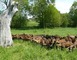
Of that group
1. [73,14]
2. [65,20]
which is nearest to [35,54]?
[65,20]

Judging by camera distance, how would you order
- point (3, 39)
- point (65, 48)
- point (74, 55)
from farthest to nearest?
1. point (3, 39)
2. point (65, 48)
3. point (74, 55)

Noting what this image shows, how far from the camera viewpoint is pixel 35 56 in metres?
10.3

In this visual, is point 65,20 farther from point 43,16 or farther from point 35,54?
point 35,54

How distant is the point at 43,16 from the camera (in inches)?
Result: 2409

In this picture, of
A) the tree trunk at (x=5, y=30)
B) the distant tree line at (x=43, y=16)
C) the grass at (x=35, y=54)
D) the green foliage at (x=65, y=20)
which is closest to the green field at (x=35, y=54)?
the grass at (x=35, y=54)

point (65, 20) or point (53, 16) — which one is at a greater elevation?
point (53, 16)

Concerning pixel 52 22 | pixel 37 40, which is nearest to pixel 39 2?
pixel 52 22

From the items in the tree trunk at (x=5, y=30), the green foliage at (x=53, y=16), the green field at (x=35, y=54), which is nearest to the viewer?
the green field at (x=35, y=54)

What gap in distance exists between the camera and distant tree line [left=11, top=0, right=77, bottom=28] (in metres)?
58.3

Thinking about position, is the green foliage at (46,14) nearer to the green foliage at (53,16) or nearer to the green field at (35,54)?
the green foliage at (53,16)

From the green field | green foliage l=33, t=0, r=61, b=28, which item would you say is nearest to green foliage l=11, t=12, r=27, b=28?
green foliage l=33, t=0, r=61, b=28

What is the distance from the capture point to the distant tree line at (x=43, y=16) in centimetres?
5834

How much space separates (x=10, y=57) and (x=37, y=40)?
11.9 ft

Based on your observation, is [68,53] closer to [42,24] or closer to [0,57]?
[0,57]
